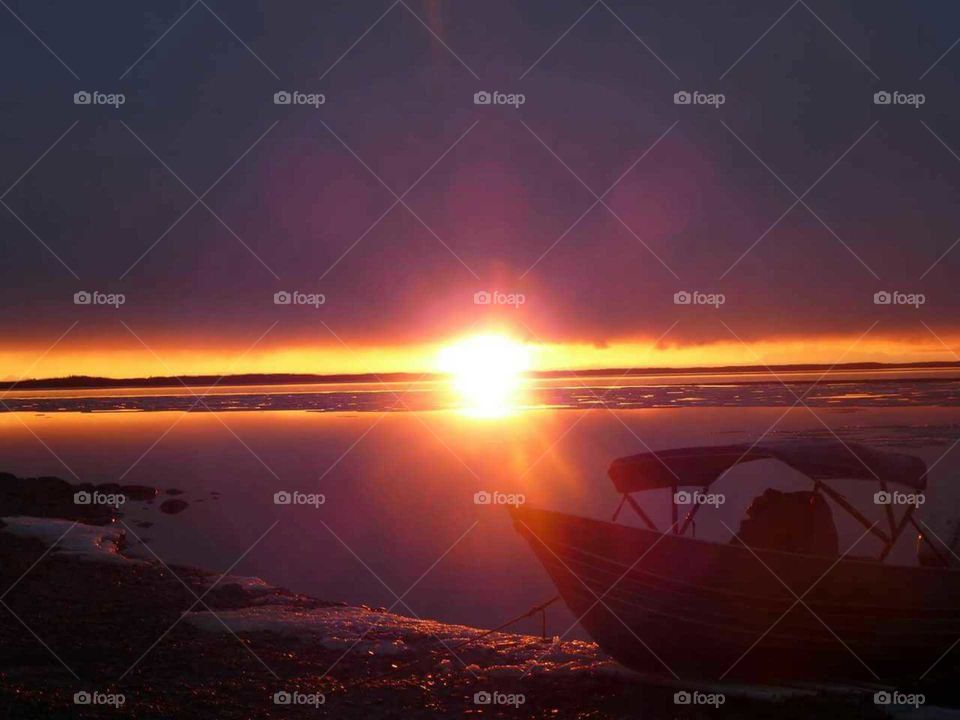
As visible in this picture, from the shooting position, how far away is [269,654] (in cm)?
1148

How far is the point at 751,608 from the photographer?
10828 mm

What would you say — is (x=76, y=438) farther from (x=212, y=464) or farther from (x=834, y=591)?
(x=834, y=591)

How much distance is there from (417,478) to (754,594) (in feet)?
59.2

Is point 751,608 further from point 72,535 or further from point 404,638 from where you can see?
point 72,535

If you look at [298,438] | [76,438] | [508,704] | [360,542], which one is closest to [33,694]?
[508,704]

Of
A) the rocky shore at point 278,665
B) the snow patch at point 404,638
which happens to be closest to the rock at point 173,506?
the rocky shore at point 278,665

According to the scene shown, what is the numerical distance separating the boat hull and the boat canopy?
47.8 inches

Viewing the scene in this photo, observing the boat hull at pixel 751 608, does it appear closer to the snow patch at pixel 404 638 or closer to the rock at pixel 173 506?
the snow patch at pixel 404 638

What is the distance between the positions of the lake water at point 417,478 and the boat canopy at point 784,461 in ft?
5.04

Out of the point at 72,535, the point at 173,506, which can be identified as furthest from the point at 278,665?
the point at 173,506

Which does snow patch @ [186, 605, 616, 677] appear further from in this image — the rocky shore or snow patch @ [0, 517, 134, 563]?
snow patch @ [0, 517, 134, 563]

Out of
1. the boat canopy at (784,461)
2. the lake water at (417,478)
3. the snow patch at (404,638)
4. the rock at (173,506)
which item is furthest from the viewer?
the rock at (173,506)

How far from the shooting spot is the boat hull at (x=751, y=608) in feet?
34.7

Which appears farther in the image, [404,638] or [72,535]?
[72,535]
